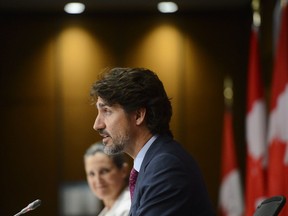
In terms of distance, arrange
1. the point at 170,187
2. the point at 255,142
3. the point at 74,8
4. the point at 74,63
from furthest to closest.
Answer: the point at 74,63
the point at 74,8
the point at 255,142
the point at 170,187

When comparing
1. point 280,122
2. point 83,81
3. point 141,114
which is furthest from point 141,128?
point 83,81

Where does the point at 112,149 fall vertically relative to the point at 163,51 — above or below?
below

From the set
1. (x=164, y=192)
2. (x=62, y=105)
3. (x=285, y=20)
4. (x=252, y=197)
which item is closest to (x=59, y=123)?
(x=62, y=105)

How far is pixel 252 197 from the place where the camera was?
5594 millimetres

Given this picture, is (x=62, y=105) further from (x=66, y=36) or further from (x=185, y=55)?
(x=185, y=55)

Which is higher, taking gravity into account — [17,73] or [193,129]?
[17,73]

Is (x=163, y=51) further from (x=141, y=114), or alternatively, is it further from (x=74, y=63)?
(x=141, y=114)

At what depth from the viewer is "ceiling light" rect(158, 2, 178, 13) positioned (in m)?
7.87

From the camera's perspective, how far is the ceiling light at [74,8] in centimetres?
784

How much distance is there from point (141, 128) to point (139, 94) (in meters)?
0.13

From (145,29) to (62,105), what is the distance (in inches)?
54.7

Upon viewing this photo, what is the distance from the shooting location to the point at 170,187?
6.75ft

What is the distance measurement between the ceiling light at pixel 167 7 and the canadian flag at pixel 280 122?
2987mm

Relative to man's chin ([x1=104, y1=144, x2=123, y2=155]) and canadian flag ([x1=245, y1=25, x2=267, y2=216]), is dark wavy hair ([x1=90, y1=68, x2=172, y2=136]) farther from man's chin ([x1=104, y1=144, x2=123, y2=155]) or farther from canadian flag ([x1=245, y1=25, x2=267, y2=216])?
canadian flag ([x1=245, y1=25, x2=267, y2=216])
